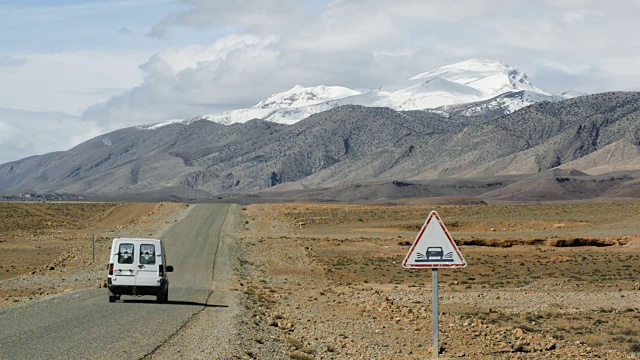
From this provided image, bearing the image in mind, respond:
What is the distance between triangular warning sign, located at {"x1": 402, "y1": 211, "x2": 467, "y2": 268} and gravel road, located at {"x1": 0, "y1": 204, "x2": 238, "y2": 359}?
463 centimetres

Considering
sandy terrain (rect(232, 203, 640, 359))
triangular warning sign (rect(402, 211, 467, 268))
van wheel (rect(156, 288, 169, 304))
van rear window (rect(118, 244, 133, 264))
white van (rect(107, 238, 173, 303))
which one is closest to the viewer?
triangular warning sign (rect(402, 211, 467, 268))

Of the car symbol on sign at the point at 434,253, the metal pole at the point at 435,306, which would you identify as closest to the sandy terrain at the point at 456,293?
the metal pole at the point at 435,306

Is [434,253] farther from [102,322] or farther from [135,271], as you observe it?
[135,271]

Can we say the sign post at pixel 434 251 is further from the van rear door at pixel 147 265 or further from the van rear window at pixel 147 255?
the van rear window at pixel 147 255

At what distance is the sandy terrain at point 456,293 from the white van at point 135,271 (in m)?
2.78

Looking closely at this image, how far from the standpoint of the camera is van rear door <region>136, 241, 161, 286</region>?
2395 cm

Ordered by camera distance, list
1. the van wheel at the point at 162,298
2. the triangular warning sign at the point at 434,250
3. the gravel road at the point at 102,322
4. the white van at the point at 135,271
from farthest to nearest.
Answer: the van wheel at the point at 162,298 → the white van at the point at 135,271 → the gravel road at the point at 102,322 → the triangular warning sign at the point at 434,250

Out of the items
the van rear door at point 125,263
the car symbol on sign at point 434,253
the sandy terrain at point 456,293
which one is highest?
the car symbol on sign at point 434,253

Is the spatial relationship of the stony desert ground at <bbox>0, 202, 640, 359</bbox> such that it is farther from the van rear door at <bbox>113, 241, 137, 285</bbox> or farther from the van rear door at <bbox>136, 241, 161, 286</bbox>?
the van rear door at <bbox>113, 241, 137, 285</bbox>

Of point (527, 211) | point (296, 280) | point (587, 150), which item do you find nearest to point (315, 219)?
point (527, 211)

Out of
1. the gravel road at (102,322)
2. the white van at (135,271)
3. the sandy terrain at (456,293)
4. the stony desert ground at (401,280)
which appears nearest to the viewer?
the gravel road at (102,322)

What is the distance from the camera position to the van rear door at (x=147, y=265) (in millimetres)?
23953

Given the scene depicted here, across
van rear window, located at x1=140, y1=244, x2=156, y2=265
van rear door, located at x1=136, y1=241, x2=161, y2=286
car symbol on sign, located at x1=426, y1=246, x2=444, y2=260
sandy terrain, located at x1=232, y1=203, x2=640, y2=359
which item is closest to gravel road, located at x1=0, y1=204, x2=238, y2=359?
van rear door, located at x1=136, y1=241, x2=161, y2=286

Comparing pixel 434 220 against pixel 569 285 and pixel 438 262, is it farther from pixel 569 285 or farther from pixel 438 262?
pixel 569 285
